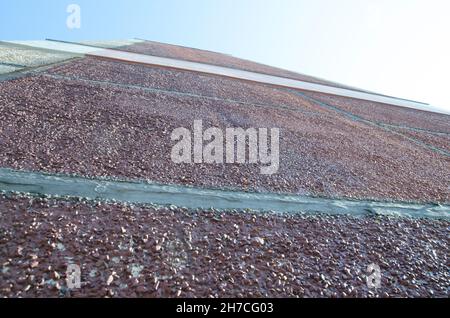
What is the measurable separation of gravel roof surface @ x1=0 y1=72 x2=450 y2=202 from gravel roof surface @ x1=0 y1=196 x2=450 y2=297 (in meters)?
0.18

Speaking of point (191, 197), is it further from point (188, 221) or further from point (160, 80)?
point (160, 80)

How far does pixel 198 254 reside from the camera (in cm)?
55

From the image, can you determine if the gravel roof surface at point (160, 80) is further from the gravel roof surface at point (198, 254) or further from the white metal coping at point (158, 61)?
the gravel roof surface at point (198, 254)

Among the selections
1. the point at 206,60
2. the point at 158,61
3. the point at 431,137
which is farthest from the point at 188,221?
the point at 206,60

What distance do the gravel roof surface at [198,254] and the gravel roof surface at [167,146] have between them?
18 cm

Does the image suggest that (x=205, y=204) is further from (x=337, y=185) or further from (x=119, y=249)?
(x=337, y=185)

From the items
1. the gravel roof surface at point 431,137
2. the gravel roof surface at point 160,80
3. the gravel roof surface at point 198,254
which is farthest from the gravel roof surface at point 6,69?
the gravel roof surface at point 431,137

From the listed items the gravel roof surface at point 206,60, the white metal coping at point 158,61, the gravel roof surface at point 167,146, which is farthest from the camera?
the gravel roof surface at point 206,60

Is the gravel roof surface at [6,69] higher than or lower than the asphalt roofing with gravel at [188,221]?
higher

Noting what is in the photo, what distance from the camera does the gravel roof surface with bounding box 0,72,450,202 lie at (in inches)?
32.5

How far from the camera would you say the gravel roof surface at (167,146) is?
0.83 meters

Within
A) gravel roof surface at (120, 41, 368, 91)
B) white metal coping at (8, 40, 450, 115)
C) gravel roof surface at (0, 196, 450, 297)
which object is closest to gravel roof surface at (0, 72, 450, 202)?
gravel roof surface at (0, 196, 450, 297)

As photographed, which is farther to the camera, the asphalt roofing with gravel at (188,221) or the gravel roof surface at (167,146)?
the gravel roof surface at (167,146)
